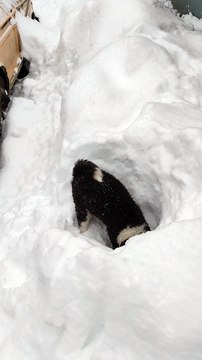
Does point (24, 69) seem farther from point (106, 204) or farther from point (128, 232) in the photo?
point (128, 232)

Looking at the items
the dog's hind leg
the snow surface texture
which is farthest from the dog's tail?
the dog's hind leg

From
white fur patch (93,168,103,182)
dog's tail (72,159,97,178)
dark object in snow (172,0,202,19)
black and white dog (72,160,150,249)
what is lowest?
dark object in snow (172,0,202,19)

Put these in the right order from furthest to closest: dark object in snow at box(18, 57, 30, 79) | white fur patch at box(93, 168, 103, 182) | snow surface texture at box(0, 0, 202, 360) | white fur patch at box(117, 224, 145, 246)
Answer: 1. dark object in snow at box(18, 57, 30, 79)
2. white fur patch at box(93, 168, 103, 182)
3. white fur patch at box(117, 224, 145, 246)
4. snow surface texture at box(0, 0, 202, 360)

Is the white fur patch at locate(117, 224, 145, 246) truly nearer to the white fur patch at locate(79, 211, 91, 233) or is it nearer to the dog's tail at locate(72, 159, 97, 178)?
the white fur patch at locate(79, 211, 91, 233)

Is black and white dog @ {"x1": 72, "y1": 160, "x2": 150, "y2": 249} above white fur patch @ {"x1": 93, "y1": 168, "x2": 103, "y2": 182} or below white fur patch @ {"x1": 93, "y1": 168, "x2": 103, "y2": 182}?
below

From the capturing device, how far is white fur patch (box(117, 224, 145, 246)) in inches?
183

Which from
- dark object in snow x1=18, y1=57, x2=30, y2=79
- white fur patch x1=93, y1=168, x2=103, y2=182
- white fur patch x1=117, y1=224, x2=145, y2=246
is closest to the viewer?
white fur patch x1=117, y1=224, x2=145, y2=246

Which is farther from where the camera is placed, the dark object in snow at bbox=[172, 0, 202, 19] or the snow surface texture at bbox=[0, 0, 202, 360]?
the dark object in snow at bbox=[172, 0, 202, 19]

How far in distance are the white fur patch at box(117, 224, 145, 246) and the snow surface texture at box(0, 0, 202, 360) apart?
0.25 m

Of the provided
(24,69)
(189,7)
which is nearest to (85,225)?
(24,69)

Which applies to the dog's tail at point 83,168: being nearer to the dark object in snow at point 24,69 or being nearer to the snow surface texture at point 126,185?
the snow surface texture at point 126,185

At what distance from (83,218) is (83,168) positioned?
55 cm

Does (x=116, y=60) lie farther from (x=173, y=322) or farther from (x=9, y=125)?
(x=173, y=322)

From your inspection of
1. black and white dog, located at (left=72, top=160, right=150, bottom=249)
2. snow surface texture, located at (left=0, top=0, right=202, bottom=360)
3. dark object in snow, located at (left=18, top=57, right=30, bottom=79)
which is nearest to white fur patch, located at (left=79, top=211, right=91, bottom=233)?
black and white dog, located at (left=72, top=160, right=150, bottom=249)
